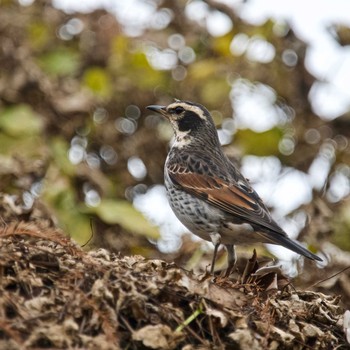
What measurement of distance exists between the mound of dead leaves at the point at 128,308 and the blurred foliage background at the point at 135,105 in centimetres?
399

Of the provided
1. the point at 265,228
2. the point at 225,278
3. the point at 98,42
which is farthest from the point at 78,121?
Answer: the point at 225,278

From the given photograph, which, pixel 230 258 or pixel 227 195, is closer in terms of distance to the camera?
pixel 230 258

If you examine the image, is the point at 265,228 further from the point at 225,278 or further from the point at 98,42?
the point at 98,42

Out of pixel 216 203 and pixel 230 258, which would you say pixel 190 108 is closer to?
pixel 216 203

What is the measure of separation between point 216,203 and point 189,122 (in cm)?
150

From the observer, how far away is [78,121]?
1205 centimetres

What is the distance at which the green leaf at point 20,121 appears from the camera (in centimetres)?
1113

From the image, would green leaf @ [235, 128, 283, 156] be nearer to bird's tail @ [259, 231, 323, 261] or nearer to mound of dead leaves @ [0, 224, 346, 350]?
bird's tail @ [259, 231, 323, 261]

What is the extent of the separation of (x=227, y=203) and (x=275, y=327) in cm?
275

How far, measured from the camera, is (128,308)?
571 centimetres

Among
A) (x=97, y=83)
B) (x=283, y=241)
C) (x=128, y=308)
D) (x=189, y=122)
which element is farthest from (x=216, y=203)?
(x=97, y=83)

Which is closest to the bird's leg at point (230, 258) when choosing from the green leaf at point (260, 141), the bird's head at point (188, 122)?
the bird's head at point (188, 122)

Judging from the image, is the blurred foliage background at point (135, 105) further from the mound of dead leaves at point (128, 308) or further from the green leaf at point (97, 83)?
the mound of dead leaves at point (128, 308)

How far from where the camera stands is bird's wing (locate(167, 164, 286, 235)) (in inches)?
338
